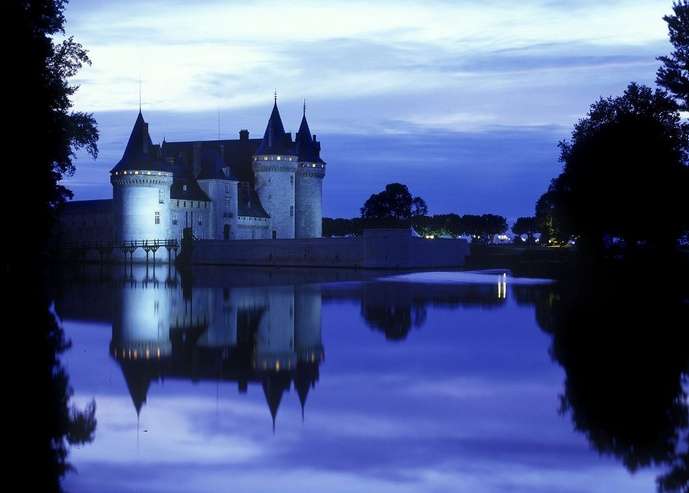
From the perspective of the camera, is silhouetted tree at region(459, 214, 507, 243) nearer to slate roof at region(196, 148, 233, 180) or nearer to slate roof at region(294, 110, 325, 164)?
slate roof at region(294, 110, 325, 164)

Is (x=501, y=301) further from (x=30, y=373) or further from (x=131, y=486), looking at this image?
(x=131, y=486)

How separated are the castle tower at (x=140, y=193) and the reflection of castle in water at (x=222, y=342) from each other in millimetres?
45656

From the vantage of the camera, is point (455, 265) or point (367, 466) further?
point (455, 265)

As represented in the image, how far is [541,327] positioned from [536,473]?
37.8 feet

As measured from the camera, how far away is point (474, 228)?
15512 cm

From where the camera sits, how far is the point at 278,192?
264 ft

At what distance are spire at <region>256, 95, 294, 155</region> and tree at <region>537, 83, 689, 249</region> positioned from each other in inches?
1319

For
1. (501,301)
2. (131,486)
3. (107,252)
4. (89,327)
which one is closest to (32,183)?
(89,327)

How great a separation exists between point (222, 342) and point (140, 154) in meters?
59.4

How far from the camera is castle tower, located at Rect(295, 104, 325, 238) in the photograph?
82.2m

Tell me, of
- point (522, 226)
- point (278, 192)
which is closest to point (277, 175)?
point (278, 192)

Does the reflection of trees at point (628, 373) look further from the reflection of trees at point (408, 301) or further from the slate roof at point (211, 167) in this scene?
the slate roof at point (211, 167)

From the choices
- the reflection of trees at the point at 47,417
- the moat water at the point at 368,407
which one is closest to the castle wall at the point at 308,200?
the moat water at the point at 368,407

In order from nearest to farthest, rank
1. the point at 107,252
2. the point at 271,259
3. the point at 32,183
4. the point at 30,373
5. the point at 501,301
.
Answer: the point at 30,373 → the point at 32,183 → the point at 501,301 → the point at 271,259 → the point at 107,252
